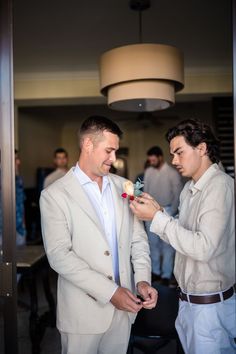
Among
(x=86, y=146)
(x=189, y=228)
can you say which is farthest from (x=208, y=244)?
(x=86, y=146)

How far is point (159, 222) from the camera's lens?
1.63m

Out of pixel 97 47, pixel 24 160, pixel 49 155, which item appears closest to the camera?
pixel 97 47

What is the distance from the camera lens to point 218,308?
1.63 metres

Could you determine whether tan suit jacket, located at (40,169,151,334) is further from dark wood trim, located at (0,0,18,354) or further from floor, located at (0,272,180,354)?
floor, located at (0,272,180,354)

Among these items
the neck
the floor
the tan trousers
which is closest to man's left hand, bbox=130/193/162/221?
the neck

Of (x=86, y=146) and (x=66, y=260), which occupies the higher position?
(x=86, y=146)

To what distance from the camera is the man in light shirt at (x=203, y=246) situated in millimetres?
1569

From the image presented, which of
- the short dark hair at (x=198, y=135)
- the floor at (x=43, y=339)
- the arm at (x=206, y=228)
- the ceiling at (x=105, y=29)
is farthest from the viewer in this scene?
the ceiling at (x=105, y=29)

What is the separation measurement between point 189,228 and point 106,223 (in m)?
0.39

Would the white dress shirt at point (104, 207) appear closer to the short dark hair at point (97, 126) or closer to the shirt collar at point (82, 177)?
the shirt collar at point (82, 177)

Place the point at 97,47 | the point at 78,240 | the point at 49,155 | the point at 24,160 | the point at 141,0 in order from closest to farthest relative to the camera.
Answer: the point at 78,240, the point at 141,0, the point at 97,47, the point at 24,160, the point at 49,155

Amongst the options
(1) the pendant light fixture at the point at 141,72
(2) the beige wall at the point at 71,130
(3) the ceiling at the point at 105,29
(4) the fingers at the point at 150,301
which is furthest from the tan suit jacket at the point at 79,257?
(2) the beige wall at the point at 71,130

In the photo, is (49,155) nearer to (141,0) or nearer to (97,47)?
(97,47)

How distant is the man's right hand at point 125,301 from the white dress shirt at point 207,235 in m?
0.26
